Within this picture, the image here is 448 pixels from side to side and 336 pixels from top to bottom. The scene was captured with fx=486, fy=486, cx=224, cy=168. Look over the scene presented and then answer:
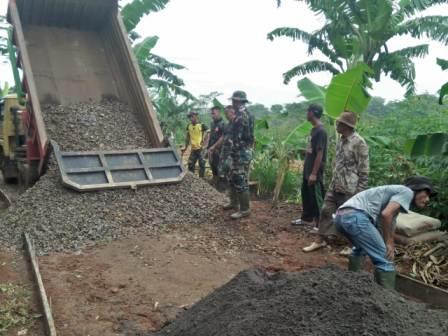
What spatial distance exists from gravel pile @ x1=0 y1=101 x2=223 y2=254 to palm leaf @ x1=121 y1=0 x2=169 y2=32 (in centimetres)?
362

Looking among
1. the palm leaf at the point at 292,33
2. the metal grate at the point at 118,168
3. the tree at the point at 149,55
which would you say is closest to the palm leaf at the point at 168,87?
the tree at the point at 149,55

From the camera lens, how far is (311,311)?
3027mm

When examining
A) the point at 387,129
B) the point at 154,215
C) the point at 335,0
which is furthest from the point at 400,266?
the point at 335,0

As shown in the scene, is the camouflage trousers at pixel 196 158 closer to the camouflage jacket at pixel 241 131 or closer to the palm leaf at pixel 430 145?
the camouflage jacket at pixel 241 131

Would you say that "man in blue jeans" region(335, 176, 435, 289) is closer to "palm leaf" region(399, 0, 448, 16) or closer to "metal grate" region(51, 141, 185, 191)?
"metal grate" region(51, 141, 185, 191)

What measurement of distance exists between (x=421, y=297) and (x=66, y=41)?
692 centimetres

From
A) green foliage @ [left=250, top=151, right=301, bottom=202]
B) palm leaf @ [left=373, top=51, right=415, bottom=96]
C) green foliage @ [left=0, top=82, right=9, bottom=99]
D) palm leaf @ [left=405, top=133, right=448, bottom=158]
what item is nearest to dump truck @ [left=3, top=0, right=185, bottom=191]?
green foliage @ [left=250, top=151, right=301, bottom=202]

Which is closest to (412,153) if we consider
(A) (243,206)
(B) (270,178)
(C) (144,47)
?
(A) (243,206)

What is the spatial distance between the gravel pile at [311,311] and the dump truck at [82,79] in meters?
3.52

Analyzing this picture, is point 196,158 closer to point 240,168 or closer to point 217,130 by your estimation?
point 217,130

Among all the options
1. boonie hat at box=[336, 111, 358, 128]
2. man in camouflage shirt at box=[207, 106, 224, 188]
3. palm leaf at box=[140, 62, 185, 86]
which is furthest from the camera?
palm leaf at box=[140, 62, 185, 86]

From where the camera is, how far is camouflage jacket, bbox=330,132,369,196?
5168 millimetres

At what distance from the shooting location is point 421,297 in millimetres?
4383

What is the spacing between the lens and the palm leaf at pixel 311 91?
25.8 ft
